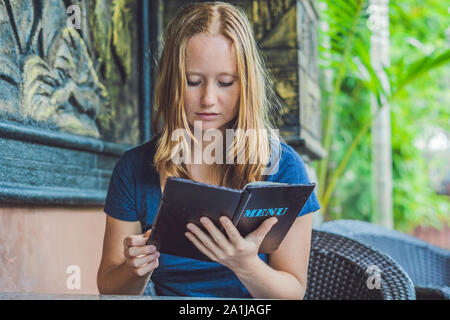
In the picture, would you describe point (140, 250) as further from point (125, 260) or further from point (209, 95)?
point (209, 95)

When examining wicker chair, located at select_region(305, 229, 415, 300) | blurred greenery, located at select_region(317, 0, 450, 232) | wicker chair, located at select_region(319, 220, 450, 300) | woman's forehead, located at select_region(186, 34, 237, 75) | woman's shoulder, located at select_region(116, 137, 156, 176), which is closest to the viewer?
woman's forehead, located at select_region(186, 34, 237, 75)

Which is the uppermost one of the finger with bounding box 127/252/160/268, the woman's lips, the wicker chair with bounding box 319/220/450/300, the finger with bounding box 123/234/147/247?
the woman's lips

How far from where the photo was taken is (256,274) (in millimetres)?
1156

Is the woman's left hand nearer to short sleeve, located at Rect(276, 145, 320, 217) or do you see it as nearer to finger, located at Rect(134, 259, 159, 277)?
finger, located at Rect(134, 259, 159, 277)

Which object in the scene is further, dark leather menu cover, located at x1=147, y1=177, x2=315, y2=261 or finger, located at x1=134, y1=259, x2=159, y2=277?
finger, located at x1=134, y1=259, x2=159, y2=277

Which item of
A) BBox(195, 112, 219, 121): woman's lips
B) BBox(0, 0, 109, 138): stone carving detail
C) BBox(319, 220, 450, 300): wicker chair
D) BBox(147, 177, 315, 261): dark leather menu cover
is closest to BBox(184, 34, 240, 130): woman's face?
BBox(195, 112, 219, 121): woman's lips

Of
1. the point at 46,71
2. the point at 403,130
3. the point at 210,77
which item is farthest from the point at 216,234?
the point at 403,130

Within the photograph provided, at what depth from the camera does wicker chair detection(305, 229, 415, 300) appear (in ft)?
5.04

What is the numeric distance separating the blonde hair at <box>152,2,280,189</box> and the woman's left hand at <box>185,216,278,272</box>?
21cm

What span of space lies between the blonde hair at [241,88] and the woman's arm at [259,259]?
177mm

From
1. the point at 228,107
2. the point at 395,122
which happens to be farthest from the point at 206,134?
the point at 395,122

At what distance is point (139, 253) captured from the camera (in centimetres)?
112

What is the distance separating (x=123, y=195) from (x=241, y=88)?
379mm
